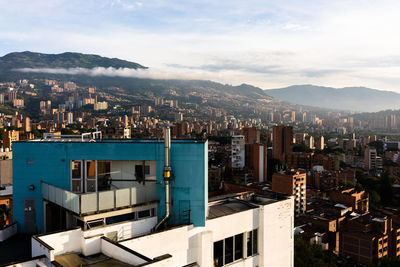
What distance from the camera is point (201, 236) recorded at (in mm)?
6977

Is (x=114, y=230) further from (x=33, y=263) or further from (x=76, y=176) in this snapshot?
(x=76, y=176)

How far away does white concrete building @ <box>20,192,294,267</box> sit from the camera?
214 inches

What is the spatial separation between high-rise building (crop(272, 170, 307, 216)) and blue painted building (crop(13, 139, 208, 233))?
4068 cm

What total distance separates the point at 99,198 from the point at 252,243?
11.8 ft

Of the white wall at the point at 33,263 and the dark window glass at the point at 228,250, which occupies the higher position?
the white wall at the point at 33,263

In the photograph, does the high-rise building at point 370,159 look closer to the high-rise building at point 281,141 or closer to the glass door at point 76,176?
the high-rise building at point 281,141

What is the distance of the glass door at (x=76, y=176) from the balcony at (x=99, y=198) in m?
0.45

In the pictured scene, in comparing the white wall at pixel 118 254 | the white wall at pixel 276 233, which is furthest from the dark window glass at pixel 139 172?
the white wall at pixel 276 233

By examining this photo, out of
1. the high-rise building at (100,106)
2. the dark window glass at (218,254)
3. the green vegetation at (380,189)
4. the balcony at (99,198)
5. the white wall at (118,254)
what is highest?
the high-rise building at (100,106)

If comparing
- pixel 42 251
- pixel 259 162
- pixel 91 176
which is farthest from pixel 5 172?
pixel 259 162

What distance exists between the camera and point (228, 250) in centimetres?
757

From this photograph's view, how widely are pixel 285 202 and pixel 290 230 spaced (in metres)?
0.77

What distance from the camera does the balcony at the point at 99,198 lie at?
245 inches

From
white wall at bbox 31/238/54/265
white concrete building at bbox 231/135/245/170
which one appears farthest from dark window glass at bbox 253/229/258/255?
white concrete building at bbox 231/135/245/170
